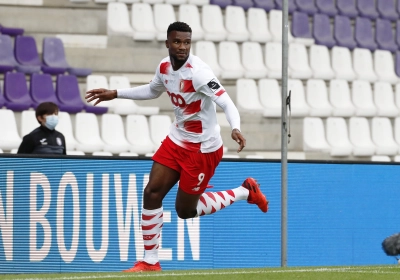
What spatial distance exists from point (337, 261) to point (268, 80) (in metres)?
6.08

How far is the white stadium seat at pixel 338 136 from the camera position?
53.1 ft

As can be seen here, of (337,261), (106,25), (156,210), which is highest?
(106,25)

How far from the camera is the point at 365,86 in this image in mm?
17672

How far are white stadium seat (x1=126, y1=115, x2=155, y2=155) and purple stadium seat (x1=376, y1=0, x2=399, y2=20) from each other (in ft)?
24.9

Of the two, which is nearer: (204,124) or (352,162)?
(204,124)

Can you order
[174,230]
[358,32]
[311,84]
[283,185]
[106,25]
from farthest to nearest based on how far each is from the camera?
[358,32] < [311,84] < [106,25] < [174,230] < [283,185]

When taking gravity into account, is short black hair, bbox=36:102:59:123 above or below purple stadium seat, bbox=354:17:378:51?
below

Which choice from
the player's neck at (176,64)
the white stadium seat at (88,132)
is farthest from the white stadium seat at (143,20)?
the player's neck at (176,64)

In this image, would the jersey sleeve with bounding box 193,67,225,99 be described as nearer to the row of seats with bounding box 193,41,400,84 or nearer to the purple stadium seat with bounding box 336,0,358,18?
the row of seats with bounding box 193,41,400,84

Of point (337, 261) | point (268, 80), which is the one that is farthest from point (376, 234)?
point (268, 80)

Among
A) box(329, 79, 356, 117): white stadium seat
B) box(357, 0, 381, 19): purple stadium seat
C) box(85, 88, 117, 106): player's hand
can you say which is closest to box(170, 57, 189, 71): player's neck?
box(85, 88, 117, 106): player's hand

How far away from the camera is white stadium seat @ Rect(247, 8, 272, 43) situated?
16.7 meters

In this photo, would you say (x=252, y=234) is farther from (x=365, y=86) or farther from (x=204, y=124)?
(x=365, y=86)

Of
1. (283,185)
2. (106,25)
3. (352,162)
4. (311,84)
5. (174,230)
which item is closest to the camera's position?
(283,185)
